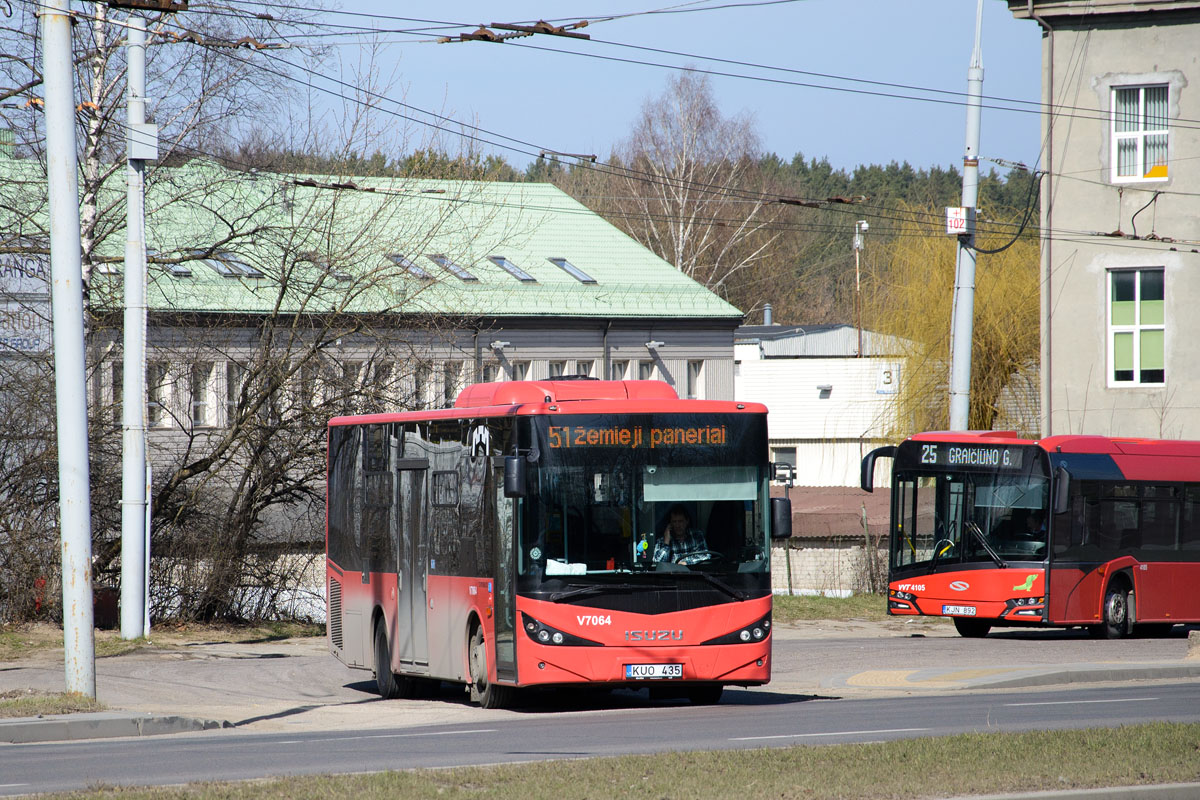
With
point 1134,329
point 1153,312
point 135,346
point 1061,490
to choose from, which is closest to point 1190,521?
point 1061,490

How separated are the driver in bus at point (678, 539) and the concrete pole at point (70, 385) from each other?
5.25 metres

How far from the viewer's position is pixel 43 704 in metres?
14.0

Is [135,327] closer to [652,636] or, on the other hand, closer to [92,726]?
[92,726]

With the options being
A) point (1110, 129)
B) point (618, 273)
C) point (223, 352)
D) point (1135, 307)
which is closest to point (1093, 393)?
point (1135, 307)

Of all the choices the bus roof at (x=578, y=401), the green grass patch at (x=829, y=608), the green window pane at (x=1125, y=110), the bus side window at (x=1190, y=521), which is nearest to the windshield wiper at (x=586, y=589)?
the bus roof at (x=578, y=401)

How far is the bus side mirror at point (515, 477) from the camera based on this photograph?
14336mm

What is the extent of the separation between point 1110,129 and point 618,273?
84.6 feet

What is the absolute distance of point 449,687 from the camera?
19.5 metres

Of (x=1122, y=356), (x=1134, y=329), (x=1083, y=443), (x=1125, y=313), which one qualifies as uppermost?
(x=1125, y=313)

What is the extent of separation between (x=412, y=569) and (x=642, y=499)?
3431mm

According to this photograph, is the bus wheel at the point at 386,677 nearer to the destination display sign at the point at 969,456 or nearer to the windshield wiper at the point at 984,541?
the windshield wiper at the point at 984,541

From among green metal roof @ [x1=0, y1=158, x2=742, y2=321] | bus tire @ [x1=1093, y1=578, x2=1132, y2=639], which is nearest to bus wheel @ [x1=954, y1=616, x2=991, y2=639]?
bus tire @ [x1=1093, y1=578, x2=1132, y2=639]

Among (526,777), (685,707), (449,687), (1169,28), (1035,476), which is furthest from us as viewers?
(1169,28)

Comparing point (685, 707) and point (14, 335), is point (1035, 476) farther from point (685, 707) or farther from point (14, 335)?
point (14, 335)
